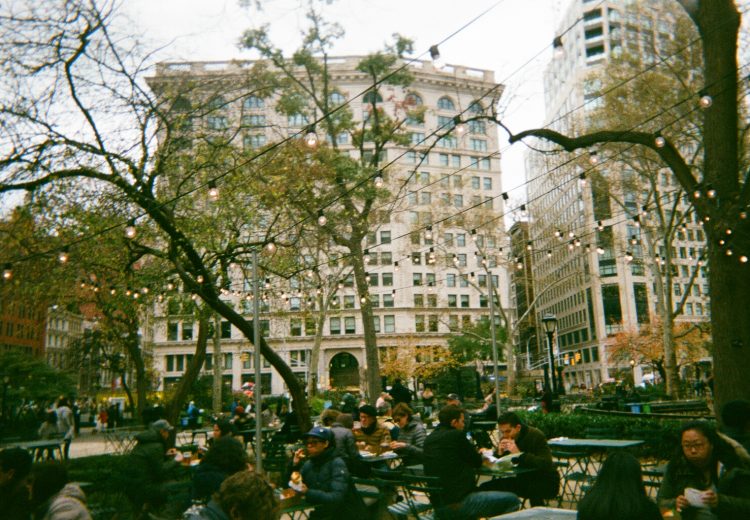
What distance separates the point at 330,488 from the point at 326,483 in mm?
67

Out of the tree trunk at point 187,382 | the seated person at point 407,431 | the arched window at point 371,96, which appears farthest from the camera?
the tree trunk at point 187,382

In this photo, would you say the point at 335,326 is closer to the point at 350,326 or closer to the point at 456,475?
the point at 350,326

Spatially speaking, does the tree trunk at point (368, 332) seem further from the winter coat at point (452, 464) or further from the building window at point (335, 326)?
the building window at point (335, 326)

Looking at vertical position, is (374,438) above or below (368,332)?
below

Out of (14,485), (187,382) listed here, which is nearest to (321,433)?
(14,485)

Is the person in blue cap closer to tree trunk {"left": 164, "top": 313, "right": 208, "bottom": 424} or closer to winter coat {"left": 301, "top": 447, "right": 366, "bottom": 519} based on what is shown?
winter coat {"left": 301, "top": 447, "right": 366, "bottom": 519}

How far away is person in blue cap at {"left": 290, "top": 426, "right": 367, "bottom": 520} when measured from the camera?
5879 mm

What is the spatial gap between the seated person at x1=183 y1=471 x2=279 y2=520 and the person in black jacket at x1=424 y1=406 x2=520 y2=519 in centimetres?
332

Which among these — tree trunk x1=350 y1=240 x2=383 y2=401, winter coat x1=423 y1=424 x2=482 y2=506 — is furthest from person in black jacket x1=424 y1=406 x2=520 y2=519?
tree trunk x1=350 y1=240 x2=383 y2=401

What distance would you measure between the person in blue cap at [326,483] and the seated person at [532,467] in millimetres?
2075

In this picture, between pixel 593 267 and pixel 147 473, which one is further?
pixel 593 267

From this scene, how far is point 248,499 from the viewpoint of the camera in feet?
10.8

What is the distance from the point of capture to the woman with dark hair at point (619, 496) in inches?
139

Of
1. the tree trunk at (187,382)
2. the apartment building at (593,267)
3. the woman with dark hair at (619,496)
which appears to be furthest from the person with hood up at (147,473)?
the apartment building at (593,267)
